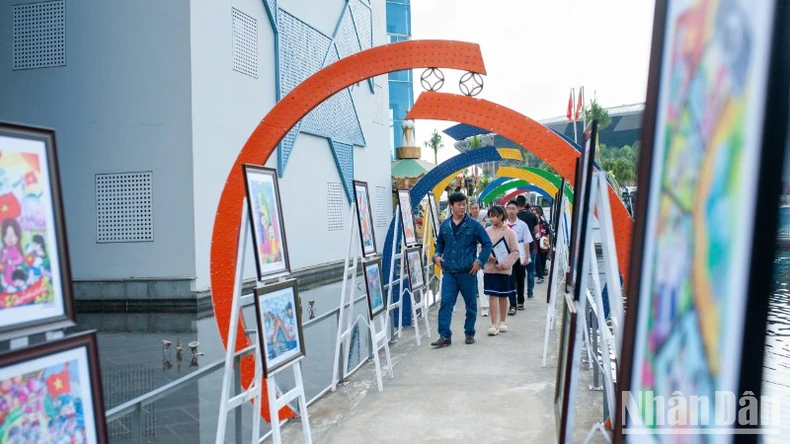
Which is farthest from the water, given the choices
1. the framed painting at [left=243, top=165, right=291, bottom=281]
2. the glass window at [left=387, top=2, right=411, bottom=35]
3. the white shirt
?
the glass window at [left=387, top=2, right=411, bottom=35]

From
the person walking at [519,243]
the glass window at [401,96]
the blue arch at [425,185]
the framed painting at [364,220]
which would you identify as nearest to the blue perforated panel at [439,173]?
the blue arch at [425,185]

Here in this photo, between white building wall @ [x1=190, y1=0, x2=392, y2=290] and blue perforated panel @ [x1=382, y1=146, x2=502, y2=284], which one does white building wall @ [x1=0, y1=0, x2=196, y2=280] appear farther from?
blue perforated panel @ [x1=382, y1=146, x2=502, y2=284]

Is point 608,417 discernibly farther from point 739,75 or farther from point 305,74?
point 305,74

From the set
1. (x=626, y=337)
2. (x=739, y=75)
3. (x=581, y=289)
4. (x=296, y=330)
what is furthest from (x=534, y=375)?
(x=739, y=75)

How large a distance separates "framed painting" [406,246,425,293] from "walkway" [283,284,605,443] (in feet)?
3.31

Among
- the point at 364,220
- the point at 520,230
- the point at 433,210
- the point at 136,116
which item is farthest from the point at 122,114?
the point at 364,220

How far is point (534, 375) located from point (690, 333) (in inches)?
222

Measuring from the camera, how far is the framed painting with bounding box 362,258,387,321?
6480mm

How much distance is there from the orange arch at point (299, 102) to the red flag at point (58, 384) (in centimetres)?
310

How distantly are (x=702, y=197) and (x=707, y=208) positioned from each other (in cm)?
3

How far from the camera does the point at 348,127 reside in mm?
23656

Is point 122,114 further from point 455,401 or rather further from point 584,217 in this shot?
point 584,217

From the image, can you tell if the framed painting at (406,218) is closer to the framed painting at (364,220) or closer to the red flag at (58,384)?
the framed painting at (364,220)

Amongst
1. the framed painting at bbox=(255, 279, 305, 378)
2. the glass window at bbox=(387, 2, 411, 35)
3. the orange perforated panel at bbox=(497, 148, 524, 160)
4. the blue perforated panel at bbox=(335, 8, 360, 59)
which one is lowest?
the framed painting at bbox=(255, 279, 305, 378)
